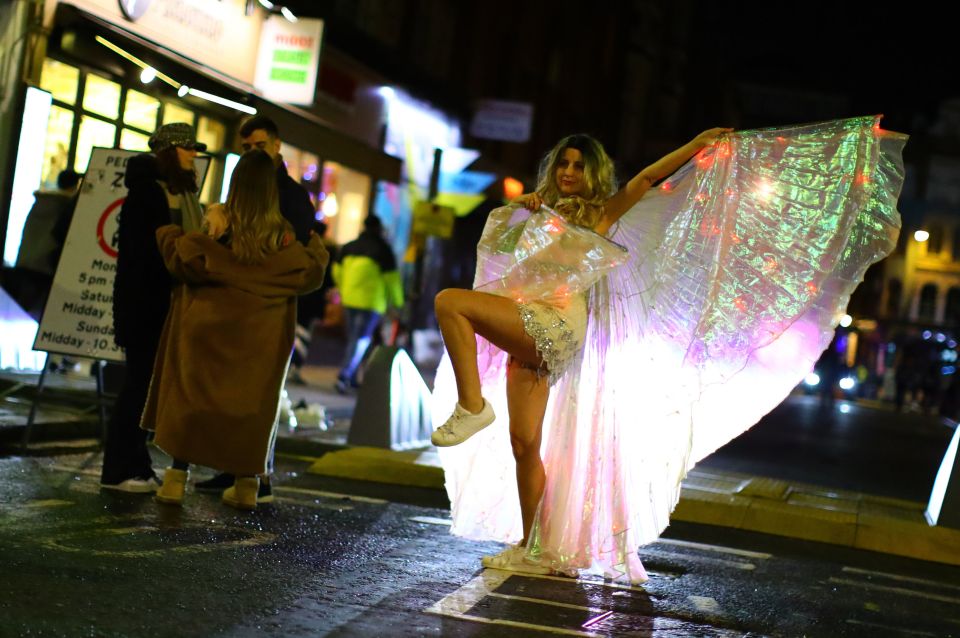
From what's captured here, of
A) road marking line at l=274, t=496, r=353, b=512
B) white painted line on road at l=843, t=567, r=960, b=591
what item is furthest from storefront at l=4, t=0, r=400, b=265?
white painted line on road at l=843, t=567, r=960, b=591

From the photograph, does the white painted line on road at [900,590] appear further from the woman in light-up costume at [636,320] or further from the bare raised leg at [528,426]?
the bare raised leg at [528,426]

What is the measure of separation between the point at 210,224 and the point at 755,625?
10.8 feet

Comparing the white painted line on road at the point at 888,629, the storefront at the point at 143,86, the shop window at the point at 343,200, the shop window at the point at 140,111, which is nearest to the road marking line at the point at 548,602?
the white painted line on road at the point at 888,629

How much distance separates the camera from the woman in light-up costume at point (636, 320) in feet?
18.7

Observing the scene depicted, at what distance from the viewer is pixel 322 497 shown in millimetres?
7859

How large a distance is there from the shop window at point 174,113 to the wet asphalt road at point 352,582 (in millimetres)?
9133

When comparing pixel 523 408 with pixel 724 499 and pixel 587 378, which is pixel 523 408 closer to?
pixel 587 378

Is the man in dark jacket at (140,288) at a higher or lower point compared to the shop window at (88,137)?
lower

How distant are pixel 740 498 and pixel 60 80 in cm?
875

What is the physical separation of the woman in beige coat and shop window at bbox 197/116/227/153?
428 inches

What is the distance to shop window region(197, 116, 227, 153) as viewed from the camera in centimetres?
1723

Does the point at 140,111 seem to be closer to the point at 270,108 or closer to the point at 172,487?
the point at 270,108

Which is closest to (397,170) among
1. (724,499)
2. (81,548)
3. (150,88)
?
(150,88)

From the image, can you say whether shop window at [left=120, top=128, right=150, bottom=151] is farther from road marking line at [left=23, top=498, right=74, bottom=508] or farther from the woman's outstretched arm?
the woman's outstretched arm
